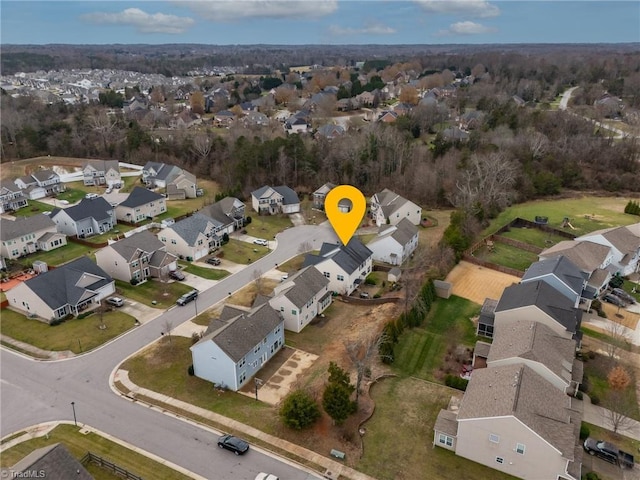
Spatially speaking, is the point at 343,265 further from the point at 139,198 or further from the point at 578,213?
the point at 578,213

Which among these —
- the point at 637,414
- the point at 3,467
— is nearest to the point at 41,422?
the point at 3,467

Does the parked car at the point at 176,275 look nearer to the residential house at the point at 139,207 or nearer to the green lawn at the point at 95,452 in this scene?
the residential house at the point at 139,207

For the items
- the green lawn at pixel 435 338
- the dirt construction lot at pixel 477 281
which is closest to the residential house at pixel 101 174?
the dirt construction lot at pixel 477 281

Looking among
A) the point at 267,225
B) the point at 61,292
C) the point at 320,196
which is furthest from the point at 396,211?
the point at 61,292

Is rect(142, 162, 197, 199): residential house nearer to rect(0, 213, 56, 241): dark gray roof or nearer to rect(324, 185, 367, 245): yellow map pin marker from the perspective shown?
rect(0, 213, 56, 241): dark gray roof

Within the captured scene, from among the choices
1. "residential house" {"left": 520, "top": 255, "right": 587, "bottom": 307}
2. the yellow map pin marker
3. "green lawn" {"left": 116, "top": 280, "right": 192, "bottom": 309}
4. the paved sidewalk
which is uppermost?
the yellow map pin marker

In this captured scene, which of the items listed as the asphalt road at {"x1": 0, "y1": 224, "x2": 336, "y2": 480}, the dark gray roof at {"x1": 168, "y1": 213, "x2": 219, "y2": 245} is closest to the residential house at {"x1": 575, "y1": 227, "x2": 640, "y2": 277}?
the asphalt road at {"x1": 0, "y1": 224, "x2": 336, "y2": 480}

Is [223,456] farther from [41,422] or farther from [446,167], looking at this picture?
[446,167]
